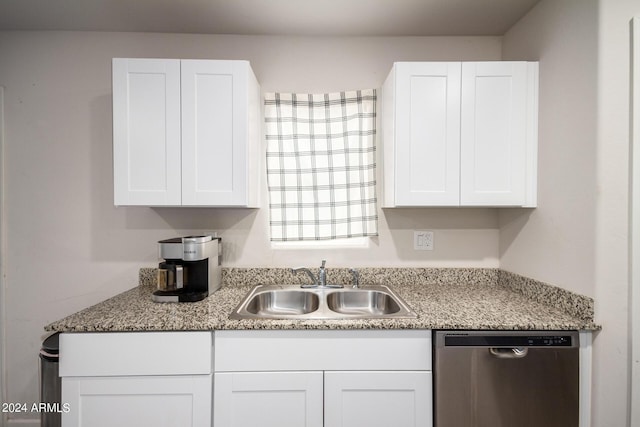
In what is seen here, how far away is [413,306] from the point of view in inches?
57.1

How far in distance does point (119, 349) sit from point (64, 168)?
4.10ft

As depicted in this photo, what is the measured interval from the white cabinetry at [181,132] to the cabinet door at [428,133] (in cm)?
78

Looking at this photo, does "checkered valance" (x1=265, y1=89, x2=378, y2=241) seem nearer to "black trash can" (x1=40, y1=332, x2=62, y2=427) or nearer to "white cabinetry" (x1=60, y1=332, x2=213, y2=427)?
"white cabinetry" (x1=60, y1=332, x2=213, y2=427)

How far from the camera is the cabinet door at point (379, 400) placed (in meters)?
1.26

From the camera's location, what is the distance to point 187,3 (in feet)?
5.11

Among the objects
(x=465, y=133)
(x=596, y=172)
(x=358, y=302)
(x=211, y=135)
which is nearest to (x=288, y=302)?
(x=358, y=302)

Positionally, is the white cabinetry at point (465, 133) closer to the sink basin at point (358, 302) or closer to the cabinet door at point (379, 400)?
the sink basin at point (358, 302)

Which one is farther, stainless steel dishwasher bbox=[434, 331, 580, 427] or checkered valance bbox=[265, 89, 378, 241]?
checkered valance bbox=[265, 89, 378, 241]

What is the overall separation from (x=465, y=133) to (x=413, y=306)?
89cm

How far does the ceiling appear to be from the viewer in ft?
5.16

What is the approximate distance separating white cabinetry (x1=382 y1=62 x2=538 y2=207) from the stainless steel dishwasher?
67 centimetres

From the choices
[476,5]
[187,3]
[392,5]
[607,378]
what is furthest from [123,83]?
[607,378]

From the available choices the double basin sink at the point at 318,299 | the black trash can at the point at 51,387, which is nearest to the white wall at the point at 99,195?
the double basin sink at the point at 318,299

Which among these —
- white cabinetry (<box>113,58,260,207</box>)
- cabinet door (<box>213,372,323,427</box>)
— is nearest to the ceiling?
white cabinetry (<box>113,58,260,207</box>)
